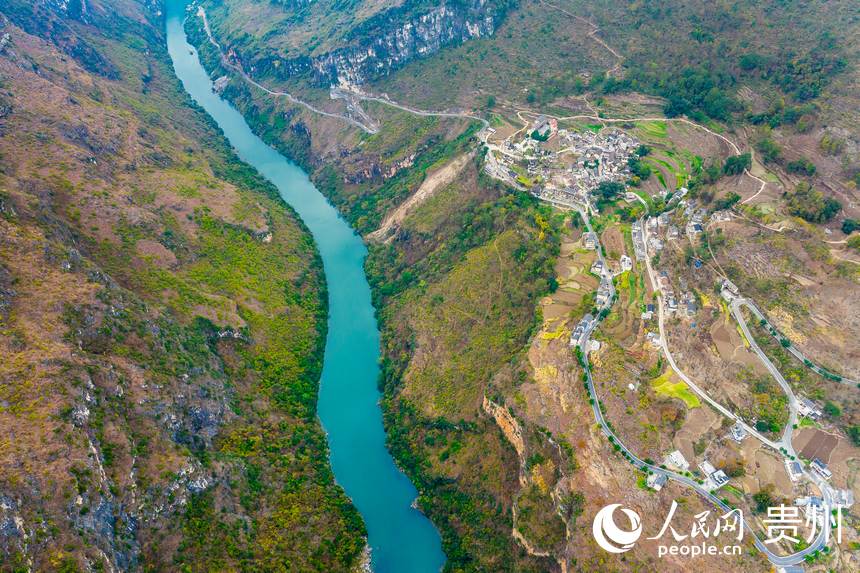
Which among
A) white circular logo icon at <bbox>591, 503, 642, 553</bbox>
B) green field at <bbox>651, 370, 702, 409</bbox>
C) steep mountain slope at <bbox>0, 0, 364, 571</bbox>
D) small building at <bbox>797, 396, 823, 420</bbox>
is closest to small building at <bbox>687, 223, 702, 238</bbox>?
green field at <bbox>651, 370, 702, 409</bbox>

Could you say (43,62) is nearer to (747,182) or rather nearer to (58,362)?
(58,362)

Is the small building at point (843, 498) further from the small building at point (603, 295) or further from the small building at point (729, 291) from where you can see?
the small building at point (603, 295)

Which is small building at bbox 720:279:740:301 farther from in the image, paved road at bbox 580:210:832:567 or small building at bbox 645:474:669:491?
small building at bbox 645:474:669:491

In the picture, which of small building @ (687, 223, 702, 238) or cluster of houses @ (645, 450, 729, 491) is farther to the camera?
small building @ (687, 223, 702, 238)

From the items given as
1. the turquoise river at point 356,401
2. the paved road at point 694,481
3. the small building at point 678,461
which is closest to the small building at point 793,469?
the paved road at point 694,481

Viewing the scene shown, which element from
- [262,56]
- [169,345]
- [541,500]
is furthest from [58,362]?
[262,56]

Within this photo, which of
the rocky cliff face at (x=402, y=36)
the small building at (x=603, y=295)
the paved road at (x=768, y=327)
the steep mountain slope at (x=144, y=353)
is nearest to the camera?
the steep mountain slope at (x=144, y=353)
